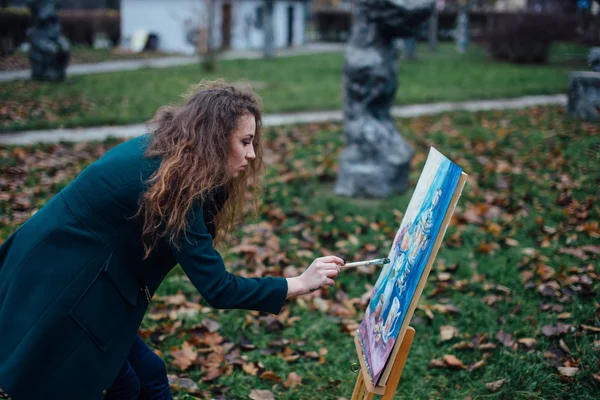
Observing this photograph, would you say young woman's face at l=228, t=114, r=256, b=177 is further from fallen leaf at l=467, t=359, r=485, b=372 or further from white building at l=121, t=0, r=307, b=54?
white building at l=121, t=0, r=307, b=54

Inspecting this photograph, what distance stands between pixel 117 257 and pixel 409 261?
1135mm

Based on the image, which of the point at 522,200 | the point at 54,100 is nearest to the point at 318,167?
the point at 522,200

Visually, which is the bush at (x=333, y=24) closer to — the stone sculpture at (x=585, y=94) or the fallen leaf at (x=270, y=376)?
the stone sculpture at (x=585, y=94)

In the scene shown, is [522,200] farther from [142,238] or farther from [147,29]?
[147,29]

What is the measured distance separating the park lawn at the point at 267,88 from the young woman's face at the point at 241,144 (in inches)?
231

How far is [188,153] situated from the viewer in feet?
7.34

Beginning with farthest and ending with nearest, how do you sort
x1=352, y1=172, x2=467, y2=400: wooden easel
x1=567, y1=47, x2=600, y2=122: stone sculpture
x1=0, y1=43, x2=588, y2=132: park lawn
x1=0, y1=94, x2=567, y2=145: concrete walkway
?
x1=0, y1=43, x2=588, y2=132: park lawn, x1=0, y1=94, x2=567, y2=145: concrete walkway, x1=567, y1=47, x2=600, y2=122: stone sculpture, x1=352, y1=172, x2=467, y2=400: wooden easel

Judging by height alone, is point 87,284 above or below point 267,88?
below

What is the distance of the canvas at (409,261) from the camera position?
7.06 feet

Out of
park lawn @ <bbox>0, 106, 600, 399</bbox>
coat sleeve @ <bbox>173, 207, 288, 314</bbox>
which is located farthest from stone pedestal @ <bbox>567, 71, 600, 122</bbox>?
coat sleeve @ <bbox>173, 207, 288, 314</bbox>

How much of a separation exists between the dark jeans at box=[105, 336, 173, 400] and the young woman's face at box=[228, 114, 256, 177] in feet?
3.02

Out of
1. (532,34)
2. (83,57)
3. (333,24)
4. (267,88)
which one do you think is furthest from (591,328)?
(333,24)

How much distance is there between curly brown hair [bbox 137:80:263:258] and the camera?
215cm

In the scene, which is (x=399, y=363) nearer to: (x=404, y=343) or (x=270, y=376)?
(x=404, y=343)
